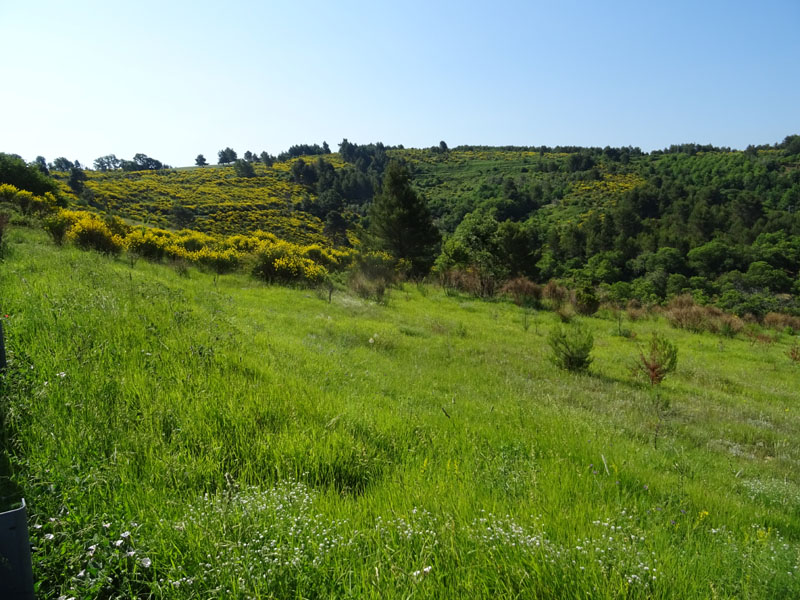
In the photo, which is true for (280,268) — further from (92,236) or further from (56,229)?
(56,229)

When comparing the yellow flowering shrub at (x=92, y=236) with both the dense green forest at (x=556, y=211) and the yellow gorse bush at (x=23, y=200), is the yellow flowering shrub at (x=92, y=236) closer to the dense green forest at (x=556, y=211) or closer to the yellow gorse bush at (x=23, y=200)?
the yellow gorse bush at (x=23, y=200)

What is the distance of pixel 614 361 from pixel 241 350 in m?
9.72

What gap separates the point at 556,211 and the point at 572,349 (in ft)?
287

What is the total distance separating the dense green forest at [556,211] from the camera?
1439 inches

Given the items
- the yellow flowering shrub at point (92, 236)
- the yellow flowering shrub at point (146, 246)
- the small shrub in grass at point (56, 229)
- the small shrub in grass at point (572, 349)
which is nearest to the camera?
the small shrub in grass at point (572, 349)

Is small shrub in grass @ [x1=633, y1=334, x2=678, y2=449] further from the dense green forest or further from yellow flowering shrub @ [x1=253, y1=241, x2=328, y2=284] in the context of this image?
the dense green forest

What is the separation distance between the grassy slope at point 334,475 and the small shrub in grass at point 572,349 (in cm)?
234

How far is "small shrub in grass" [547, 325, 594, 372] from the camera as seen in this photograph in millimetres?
8492

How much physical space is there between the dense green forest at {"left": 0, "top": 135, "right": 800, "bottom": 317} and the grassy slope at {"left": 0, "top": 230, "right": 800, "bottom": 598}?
17.6m

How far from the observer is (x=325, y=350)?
6.64 meters

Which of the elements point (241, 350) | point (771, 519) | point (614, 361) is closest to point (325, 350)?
point (241, 350)

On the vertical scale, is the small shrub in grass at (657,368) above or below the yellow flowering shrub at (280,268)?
below

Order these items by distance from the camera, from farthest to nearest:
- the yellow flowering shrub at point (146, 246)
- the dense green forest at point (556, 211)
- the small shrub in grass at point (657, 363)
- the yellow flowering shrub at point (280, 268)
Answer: the dense green forest at point (556, 211) → the yellow flowering shrub at point (280, 268) → the yellow flowering shrub at point (146, 246) → the small shrub in grass at point (657, 363)

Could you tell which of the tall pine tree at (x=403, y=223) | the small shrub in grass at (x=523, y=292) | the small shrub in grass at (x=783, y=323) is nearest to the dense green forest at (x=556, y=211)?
the tall pine tree at (x=403, y=223)
